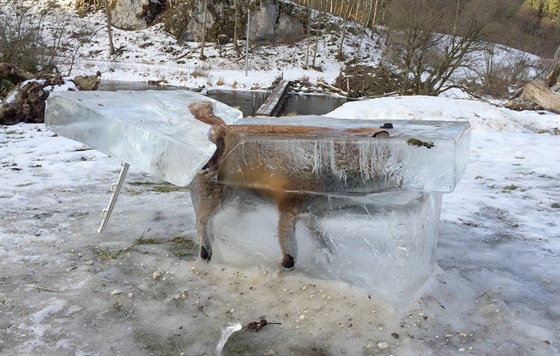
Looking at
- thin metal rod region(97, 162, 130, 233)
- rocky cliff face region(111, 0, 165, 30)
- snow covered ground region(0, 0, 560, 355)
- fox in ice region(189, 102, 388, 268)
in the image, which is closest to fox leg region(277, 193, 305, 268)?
fox in ice region(189, 102, 388, 268)

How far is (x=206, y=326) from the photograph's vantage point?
2.17 m

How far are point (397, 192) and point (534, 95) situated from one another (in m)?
12.1

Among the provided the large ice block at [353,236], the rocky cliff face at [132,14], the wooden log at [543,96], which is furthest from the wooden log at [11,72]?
the rocky cliff face at [132,14]

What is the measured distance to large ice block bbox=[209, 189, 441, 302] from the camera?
224cm

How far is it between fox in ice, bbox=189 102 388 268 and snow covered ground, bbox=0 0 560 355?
27 centimetres

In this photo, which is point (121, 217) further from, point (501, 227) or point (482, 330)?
point (501, 227)

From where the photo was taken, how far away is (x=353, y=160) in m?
2.22

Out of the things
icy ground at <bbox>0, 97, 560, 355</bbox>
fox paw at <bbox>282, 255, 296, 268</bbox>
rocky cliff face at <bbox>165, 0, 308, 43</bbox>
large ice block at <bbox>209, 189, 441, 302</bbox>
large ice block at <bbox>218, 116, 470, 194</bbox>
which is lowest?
icy ground at <bbox>0, 97, 560, 355</bbox>

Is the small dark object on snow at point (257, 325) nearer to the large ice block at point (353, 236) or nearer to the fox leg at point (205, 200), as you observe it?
the large ice block at point (353, 236)

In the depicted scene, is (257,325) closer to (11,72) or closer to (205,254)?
(205,254)

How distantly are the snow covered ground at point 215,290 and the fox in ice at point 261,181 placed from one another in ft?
0.89

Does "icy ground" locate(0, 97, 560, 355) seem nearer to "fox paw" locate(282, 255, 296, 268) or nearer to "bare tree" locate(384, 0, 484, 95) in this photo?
"fox paw" locate(282, 255, 296, 268)

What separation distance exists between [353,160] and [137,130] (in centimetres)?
106

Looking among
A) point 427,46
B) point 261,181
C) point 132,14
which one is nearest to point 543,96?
point 427,46
